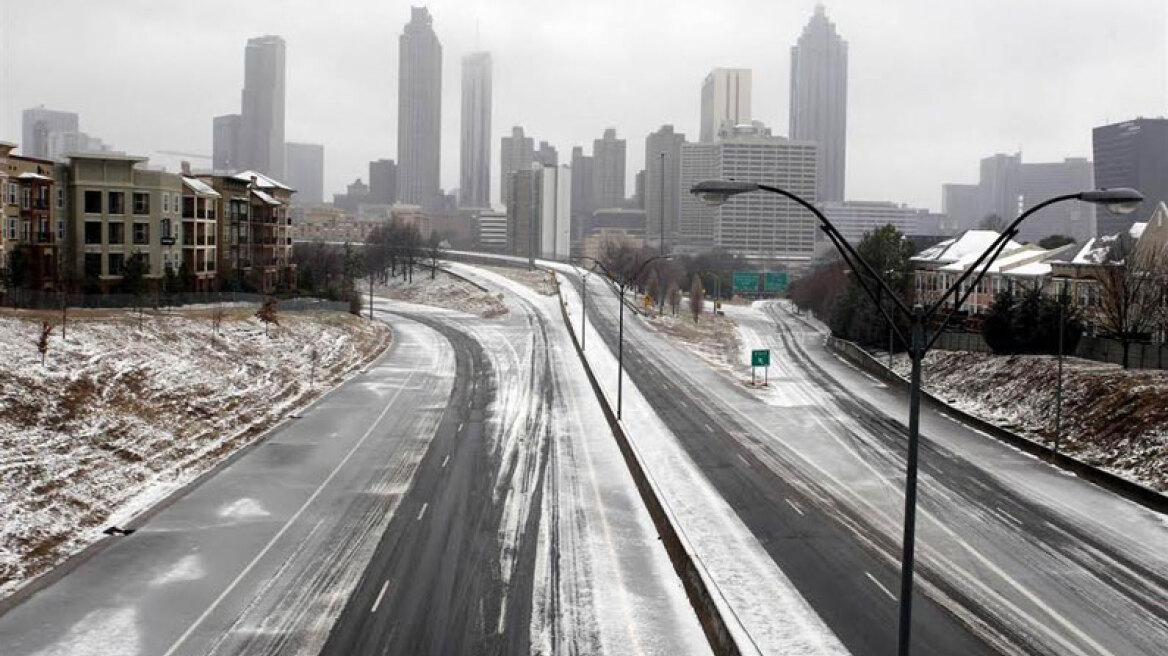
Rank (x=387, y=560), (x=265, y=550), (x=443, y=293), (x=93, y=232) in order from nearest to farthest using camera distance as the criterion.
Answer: (x=387, y=560)
(x=265, y=550)
(x=93, y=232)
(x=443, y=293)

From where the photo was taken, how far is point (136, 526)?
30188 millimetres

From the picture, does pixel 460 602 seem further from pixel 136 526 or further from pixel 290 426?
pixel 290 426

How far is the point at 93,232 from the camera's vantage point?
75062mm

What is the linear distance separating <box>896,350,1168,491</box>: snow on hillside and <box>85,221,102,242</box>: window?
5981 centimetres

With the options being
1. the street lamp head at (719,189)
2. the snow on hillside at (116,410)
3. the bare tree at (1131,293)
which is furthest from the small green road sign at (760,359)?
the street lamp head at (719,189)

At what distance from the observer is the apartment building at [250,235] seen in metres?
90.8

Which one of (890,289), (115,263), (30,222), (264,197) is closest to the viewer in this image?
(890,289)

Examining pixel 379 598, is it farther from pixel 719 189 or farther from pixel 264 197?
pixel 264 197

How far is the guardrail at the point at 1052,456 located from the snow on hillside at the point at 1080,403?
0.66 meters

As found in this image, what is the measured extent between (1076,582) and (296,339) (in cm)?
5256

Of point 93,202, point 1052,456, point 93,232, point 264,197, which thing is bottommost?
point 1052,456

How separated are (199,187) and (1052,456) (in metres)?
69.2

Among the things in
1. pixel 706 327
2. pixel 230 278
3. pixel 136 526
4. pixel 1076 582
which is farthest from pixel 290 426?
pixel 706 327

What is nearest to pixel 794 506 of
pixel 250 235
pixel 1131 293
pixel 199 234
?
pixel 1131 293
